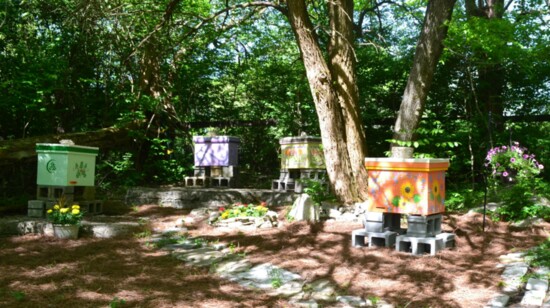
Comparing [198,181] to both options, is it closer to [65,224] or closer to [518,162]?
[65,224]

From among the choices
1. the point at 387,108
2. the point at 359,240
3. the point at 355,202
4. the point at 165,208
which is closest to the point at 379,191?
the point at 359,240

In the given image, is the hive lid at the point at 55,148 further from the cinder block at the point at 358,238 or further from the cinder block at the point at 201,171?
the cinder block at the point at 358,238

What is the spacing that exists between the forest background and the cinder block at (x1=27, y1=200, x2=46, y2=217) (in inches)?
39.3

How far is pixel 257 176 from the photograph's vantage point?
14.7 meters

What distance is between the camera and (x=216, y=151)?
39.4 ft

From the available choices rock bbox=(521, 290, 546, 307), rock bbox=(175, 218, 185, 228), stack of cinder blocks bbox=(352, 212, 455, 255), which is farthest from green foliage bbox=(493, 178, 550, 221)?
rock bbox=(175, 218, 185, 228)

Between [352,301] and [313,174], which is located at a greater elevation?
[313,174]

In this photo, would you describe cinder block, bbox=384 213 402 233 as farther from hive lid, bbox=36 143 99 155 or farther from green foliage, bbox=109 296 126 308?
hive lid, bbox=36 143 99 155

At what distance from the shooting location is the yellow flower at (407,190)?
21.1 feet

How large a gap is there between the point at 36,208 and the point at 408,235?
230 inches

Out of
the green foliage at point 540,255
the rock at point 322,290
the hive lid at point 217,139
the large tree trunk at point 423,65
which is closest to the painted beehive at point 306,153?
the hive lid at point 217,139

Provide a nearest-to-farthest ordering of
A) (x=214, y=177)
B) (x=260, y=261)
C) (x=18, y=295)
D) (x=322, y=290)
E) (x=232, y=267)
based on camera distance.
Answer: (x=18, y=295)
(x=322, y=290)
(x=232, y=267)
(x=260, y=261)
(x=214, y=177)

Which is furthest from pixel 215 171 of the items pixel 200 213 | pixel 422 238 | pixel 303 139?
pixel 422 238

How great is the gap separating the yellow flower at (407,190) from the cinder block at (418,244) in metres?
0.50
